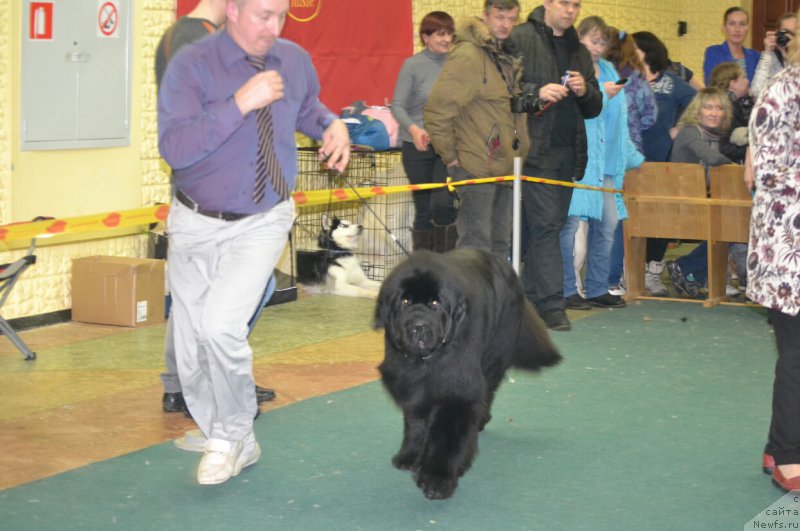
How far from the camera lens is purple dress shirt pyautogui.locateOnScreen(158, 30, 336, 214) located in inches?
157

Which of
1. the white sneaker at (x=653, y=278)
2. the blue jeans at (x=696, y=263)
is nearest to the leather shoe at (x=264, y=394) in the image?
the white sneaker at (x=653, y=278)

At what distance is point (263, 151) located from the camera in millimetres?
4246

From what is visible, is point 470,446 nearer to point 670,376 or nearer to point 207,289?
point 207,289

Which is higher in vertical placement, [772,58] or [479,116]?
[772,58]

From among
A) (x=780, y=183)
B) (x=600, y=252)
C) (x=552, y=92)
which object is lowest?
(x=600, y=252)

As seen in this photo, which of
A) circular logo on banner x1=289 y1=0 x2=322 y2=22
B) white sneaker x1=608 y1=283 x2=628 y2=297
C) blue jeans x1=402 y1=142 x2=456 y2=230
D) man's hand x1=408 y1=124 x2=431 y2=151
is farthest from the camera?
circular logo on banner x1=289 y1=0 x2=322 y2=22

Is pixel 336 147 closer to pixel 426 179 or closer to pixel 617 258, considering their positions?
pixel 426 179

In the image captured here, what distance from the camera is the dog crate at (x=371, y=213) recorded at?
9328 millimetres

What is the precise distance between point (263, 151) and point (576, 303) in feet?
14.8

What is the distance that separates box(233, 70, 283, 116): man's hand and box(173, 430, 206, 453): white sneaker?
1571 millimetres

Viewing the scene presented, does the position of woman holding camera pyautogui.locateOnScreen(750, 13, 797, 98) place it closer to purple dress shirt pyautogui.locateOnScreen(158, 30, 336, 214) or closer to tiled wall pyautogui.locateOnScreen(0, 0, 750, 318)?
tiled wall pyautogui.locateOnScreen(0, 0, 750, 318)

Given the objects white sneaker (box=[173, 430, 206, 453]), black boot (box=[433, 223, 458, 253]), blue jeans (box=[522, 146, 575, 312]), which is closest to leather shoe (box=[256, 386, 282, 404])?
white sneaker (box=[173, 430, 206, 453])

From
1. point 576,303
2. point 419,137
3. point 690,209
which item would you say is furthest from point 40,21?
point 690,209

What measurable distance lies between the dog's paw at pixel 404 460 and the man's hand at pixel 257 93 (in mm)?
1527
